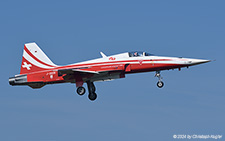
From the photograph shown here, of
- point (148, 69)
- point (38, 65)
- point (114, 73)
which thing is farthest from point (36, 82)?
point (148, 69)

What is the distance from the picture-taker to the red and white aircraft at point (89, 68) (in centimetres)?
4031

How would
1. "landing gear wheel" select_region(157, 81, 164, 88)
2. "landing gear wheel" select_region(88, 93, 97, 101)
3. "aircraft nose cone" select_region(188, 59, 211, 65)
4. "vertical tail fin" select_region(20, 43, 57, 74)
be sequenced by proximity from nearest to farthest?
"aircraft nose cone" select_region(188, 59, 211, 65) → "landing gear wheel" select_region(157, 81, 164, 88) → "vertical tail fin" select_region(20, 43, 57, 74) → "landing gear wheel" select_region(88, 93, 97, 101)

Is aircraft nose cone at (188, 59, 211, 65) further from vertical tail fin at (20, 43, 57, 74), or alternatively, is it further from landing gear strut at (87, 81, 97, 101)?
vertical tail fin at (20, 43, 57, 74)

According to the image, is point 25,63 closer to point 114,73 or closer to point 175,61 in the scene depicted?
point 114,73

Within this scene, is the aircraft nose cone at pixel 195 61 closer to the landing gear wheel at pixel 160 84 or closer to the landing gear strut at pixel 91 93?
the landing gear wheel at pixel 160 84

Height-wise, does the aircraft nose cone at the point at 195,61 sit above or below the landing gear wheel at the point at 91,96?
above

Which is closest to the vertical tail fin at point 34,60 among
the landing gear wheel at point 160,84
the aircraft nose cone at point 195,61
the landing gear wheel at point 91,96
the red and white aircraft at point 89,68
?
the red and white aircraft at point 89,68

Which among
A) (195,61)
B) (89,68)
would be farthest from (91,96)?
(195,61)

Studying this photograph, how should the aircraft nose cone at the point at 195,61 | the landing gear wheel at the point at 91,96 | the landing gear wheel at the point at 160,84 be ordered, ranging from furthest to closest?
1. the landing gear wheel at the point at 91,96
2. the landing gear wheel at the point at 160,84
3. the aircraft nose cone at the point at 195,61

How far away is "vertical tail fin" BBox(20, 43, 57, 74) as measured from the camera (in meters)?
42.7

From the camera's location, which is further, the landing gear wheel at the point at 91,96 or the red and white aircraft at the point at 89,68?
the landing gear wheel at the point at 91,96

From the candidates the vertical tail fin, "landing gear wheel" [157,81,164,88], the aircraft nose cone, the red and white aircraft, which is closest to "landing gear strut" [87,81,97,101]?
the red and white aircraft

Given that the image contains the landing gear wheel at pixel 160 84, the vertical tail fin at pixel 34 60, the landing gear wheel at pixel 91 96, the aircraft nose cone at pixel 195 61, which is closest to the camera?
the aircraft nose cone at pixel 195 61

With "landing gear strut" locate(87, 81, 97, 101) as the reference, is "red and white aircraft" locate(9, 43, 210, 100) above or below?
above
